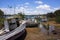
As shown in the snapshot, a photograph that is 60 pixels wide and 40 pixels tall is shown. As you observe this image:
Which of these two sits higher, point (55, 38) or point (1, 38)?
point (1, 38)

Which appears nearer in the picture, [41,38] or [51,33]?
[41,38]

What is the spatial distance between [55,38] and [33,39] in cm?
277

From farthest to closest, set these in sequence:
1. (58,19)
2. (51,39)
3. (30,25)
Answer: (58,19)
(30,25)
(51,39)

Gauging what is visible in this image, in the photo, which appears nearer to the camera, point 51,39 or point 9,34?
point 9,34

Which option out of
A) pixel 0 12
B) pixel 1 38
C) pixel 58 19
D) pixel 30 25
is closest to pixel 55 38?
pixel 1 38

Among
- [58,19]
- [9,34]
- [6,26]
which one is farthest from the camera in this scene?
[58,19]

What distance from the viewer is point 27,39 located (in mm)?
20297

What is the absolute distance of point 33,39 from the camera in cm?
2000

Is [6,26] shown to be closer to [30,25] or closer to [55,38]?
[55,38]

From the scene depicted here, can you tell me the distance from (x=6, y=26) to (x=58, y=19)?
28.4 m

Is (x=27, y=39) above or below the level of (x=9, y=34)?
below

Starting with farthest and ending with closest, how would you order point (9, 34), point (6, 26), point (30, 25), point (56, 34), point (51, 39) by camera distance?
point (30, 25), point (56, 34), point (51, 39), point (6, 26), point (9, 34)

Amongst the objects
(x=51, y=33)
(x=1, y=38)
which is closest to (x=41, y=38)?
(x=51, y=33)

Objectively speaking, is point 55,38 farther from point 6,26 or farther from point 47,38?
point 6,26
